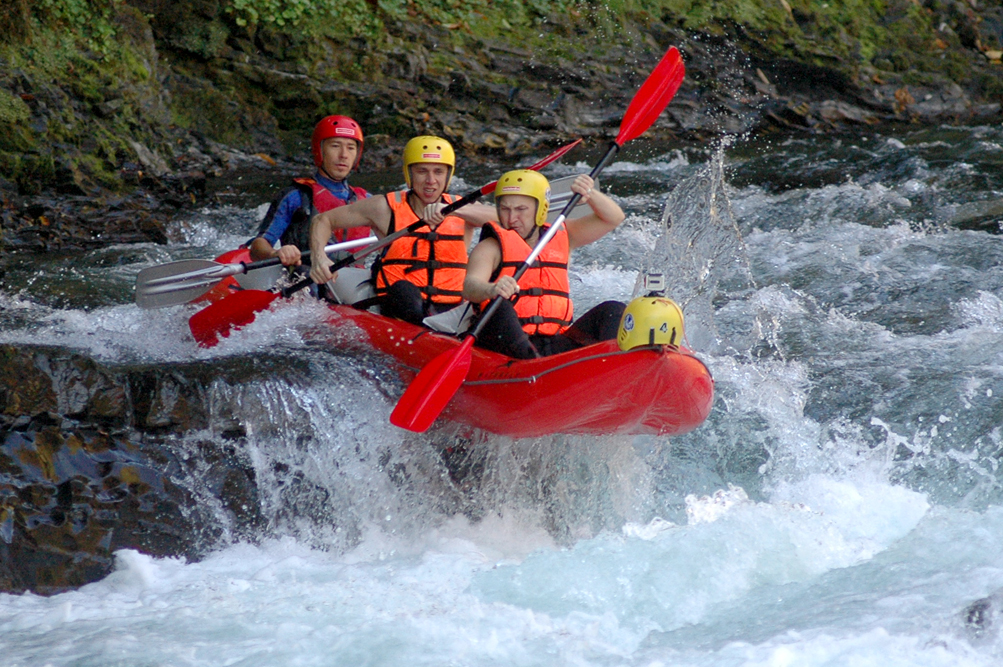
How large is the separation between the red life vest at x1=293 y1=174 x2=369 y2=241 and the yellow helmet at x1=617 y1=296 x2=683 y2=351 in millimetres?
2386

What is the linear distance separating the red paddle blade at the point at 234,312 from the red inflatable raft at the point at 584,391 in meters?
1.09

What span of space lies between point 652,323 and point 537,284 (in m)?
0.98

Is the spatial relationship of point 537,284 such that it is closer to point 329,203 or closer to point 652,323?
point 652,323

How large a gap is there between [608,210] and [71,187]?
15.7 ft

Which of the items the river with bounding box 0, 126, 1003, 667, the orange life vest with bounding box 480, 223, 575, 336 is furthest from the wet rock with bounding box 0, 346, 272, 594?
the orange life vest with bounding box 480, 223, 575, 336

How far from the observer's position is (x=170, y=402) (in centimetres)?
399

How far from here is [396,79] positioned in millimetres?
10312

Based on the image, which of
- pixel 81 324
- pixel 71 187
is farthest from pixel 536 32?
pixel 81 324

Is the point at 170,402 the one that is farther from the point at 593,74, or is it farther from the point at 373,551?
the point at 593,74

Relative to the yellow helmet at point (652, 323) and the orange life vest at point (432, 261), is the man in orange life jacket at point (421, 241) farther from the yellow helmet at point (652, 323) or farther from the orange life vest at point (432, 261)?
the yellow helmet at point (652, 323)

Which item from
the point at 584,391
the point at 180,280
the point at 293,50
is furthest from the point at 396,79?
the point at 584,391

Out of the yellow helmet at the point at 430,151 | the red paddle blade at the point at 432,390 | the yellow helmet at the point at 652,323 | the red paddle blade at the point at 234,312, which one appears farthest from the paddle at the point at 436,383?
the red paddle blade at the point at 234,312

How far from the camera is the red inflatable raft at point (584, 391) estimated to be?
134 inches

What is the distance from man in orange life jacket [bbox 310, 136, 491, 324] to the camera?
184 inches
